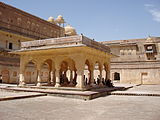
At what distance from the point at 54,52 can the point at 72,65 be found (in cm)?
391

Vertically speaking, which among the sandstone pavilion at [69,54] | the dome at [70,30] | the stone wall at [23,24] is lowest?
the sandstone pavilion at [69,54]

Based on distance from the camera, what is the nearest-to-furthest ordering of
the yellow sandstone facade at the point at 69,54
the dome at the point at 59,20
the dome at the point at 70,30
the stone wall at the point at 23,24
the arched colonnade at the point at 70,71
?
1. the yellow sandstone facade at the point at 69,54
2. the arched colonnade at the point at 70,71
3. the stone wall at the point at 23,24
4. the dome at the point at 70,30
5. the dome at the point at 59,20

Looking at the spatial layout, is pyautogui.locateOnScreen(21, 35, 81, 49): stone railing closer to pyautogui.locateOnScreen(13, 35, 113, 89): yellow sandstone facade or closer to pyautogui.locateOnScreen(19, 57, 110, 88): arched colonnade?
pyautogui.locateOnScreen(13, 35, 113, 89): yellow sandstone facade

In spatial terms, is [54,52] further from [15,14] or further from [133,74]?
[133,74]

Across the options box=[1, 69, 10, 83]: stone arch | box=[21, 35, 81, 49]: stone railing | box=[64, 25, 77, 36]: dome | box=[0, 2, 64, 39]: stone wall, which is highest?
box=[64, 25, 77, 36]: dome

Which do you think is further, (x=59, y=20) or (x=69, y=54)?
(x=59, y=20)

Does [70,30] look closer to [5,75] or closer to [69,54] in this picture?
[5,75]

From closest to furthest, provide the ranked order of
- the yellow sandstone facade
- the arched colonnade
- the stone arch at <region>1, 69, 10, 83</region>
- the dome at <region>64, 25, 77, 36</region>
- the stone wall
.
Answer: the yellow sandstone facade, the arched colonnade, the stone arch at <region>1, 69, 10, 83</region>, the stone wall, the dome at <region>64, 25, 77, 36</region>

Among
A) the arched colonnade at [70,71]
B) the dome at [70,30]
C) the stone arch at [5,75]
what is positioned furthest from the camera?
the dome at [70,30]

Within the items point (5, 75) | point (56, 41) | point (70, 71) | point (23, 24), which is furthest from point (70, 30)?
point (56, 41)

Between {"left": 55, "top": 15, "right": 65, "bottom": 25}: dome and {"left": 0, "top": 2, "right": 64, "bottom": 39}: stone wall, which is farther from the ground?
{"left": 55, "top": 15, "right": 65, "bottom": 25}: dome

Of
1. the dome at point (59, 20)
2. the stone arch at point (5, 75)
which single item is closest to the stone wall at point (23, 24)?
the stone arch at point (5, 75)

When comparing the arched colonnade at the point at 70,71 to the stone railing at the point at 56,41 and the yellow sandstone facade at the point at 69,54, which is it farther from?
the stone railing at the point at 56,41

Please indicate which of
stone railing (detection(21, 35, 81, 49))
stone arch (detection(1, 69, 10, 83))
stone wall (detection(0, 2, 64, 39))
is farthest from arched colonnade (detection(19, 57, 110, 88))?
stone wall (detection(0, 2, 64, 39))
